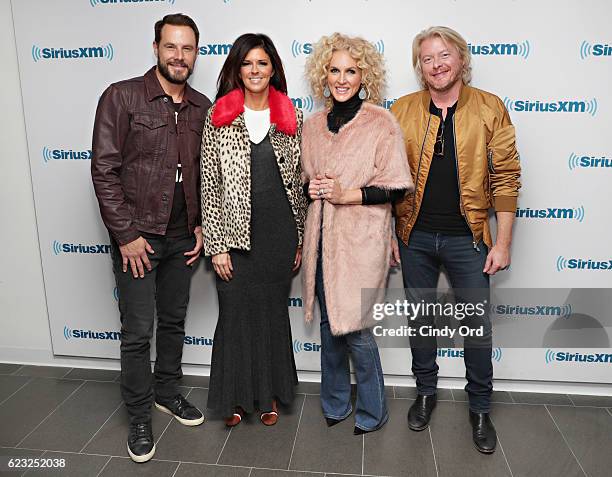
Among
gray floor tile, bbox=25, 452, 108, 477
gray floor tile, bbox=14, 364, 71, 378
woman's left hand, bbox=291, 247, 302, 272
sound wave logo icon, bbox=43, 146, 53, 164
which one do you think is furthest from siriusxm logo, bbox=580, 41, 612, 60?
gray floor tile, bbox=14, 364, 71, 378

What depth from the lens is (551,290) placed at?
112 inches

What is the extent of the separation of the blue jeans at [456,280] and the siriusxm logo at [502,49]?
0.91 metres

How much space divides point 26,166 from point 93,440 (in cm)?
155

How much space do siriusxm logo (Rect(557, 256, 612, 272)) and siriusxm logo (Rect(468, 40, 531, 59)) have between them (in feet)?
3.42

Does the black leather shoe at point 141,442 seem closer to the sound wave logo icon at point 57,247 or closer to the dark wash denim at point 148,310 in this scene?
the dark wash denim at point 148,310

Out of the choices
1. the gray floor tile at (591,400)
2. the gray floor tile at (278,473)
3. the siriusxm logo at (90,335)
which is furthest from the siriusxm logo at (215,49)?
the gray floor tile at (591,400)

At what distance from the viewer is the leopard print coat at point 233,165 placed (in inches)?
90.0

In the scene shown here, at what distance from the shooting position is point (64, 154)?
2.97 metres

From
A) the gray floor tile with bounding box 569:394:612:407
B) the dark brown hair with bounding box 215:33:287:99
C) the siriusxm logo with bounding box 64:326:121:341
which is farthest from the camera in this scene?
the siriusxm logo with bounding box 64:326:121:341

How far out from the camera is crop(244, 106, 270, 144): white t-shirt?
2.32 m

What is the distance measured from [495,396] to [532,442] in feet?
1.41

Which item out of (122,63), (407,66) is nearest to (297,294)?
(407,66)

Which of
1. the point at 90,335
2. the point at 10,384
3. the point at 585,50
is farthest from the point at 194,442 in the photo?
the point at 585,50

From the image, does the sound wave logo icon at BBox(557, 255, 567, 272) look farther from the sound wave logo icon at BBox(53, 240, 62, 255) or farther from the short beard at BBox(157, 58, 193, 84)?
the sound wave logo icon at BBox(53, 240, 62, 255)
